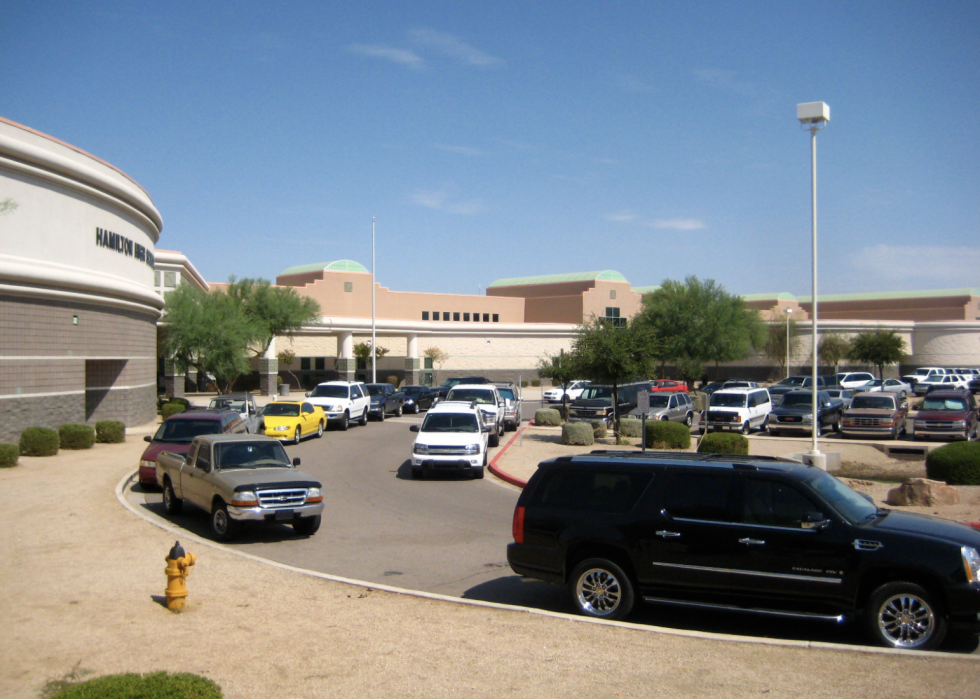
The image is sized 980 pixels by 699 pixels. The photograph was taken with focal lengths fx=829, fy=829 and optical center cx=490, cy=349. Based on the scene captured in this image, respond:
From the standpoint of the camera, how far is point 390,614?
856 cm

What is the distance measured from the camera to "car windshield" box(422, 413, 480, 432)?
21734 millimetres

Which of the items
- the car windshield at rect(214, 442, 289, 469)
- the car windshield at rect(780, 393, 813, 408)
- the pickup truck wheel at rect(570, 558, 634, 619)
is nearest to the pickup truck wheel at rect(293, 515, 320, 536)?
the car windshield at rect(214, 442, 289, 469)

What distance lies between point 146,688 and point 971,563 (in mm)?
6783

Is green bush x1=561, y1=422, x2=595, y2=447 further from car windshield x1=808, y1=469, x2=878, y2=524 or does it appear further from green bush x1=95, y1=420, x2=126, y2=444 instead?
car windshield x1=808, y1=469, x2=878, y2=524

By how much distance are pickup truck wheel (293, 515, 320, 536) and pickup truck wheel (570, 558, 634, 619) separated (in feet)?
20.1

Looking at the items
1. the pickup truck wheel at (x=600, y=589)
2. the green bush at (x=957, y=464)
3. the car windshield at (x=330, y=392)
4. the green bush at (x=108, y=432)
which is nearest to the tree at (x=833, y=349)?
the car windshield at (x=330, y=392)

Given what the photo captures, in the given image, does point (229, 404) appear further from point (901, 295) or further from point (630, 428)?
point (901, 295)

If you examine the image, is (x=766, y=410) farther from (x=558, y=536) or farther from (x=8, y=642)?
(x=8, y=642)

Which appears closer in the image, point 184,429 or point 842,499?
point 842,499

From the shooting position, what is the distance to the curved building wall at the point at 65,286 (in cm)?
2364

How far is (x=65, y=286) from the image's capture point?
1017 inches

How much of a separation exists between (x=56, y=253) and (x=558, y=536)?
2276 centimetres

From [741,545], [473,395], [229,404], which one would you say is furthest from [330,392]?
[741,545]

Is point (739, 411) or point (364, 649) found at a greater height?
point (739, 411)
